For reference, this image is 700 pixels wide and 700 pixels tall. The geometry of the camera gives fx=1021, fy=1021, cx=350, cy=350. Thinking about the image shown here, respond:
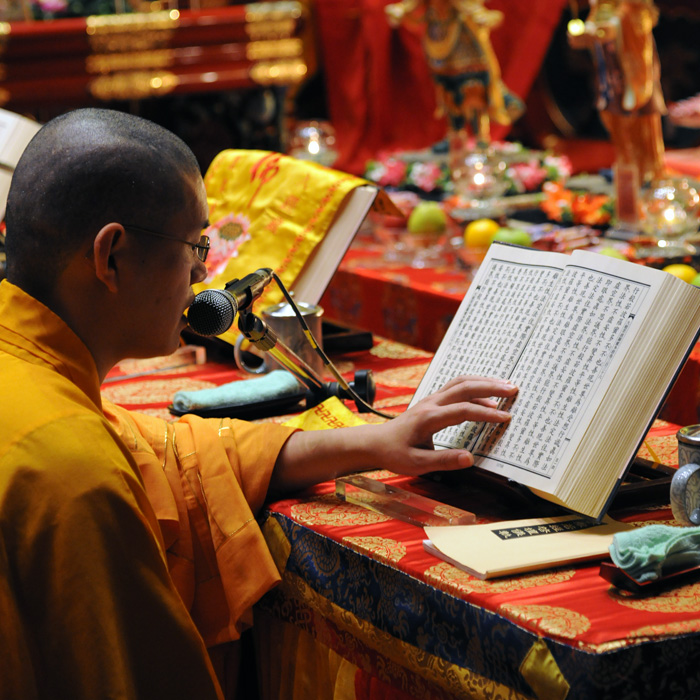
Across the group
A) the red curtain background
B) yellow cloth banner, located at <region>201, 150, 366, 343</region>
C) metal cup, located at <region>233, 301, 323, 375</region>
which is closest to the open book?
metal cup, located at <region>233, 301, 323, 375</region>

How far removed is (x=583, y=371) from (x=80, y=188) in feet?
1.59

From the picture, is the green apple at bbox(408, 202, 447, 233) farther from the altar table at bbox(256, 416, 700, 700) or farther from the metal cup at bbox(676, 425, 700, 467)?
the metal cup at bbox(676, 425, 700, 467)

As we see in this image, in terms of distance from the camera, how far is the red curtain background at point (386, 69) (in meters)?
4.55

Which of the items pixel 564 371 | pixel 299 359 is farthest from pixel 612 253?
pixel 564 371

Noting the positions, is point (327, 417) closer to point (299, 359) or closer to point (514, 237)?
point (299, 359)

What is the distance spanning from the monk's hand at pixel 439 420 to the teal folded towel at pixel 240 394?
1.13ft

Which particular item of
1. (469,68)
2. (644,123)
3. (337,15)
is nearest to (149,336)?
(644,123)

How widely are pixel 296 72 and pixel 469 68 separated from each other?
40.0 inches

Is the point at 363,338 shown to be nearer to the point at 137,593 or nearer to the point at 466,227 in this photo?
the point at 466,227

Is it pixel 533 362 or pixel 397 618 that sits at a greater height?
pixel 533 362

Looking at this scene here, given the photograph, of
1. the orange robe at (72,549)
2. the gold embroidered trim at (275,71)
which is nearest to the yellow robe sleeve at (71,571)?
the orange robe at (72,549)

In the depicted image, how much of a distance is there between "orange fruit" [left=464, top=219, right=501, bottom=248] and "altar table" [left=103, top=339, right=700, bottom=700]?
919 millimetres

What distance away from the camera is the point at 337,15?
4625mm

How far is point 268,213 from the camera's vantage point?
1.69m
